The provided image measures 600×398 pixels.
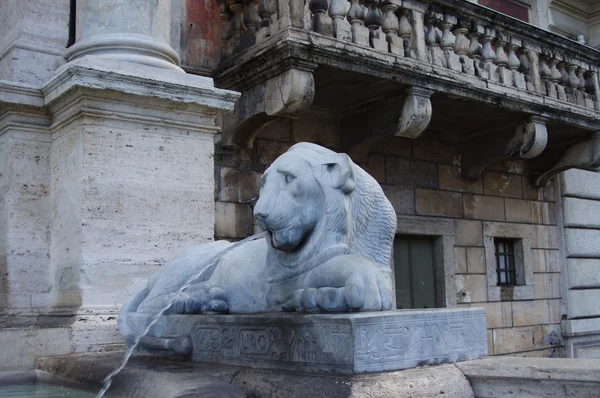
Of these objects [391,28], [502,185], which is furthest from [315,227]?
[502,185]

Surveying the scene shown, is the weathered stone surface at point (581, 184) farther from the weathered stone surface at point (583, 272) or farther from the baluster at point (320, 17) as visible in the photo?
the baluster at point (320, 17)

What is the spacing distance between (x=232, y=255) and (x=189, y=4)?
4272 millimetres

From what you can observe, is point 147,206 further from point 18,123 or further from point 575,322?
point 575,322

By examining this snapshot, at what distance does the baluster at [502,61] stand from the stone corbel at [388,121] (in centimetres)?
130

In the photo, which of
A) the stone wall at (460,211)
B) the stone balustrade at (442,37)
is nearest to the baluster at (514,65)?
the stone balustrade at (442,37)

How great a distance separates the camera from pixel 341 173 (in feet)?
9.58

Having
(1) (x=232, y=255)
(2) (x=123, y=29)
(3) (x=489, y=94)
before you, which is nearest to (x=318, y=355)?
(1) (x=232, y=255)

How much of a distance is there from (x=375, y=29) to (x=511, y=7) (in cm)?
524

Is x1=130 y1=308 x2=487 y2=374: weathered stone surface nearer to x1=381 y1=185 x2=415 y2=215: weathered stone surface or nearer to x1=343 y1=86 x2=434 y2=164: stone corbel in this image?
x1=343 y1=86 x2=434 y2=164: stone corbel

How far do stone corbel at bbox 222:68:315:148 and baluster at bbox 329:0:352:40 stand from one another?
52 centimetres

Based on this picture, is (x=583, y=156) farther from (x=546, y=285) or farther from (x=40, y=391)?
(x=40, y=391)

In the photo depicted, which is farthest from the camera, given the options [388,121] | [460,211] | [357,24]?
[460,211]

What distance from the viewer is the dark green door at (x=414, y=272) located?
856 centimetres

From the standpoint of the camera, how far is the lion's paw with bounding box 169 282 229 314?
3.25 metres
